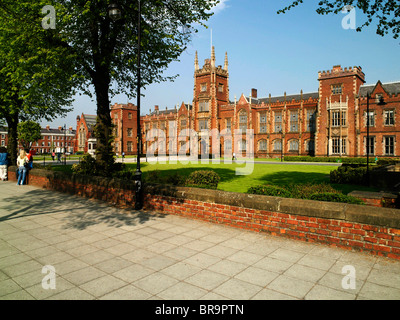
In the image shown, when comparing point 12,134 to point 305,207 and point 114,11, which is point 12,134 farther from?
point 305,207

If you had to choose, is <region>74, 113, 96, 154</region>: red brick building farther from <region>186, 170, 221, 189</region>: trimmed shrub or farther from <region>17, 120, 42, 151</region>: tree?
<region>186, 170, 221, 189</region>: trimmed shrub

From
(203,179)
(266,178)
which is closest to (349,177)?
(266,178)

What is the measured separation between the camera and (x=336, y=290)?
4156 millimetres

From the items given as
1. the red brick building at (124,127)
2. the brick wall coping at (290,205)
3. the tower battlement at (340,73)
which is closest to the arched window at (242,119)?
the tower battlement at (340,73)

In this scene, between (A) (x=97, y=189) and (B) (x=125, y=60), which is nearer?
(A) (x=97, y=189)

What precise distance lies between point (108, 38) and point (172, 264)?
12.7m

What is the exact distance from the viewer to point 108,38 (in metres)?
13.9

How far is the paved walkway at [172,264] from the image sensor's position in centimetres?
416

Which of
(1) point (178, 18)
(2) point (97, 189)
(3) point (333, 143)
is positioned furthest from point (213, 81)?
(2) point (97, 189)

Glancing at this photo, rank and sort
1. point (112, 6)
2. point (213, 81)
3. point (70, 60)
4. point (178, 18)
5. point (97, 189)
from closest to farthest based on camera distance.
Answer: point (112, 6)
point (97, 189)
point (70, 60)
point (178, 18)
point (213, 81)

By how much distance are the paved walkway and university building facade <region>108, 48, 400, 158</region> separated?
39.5 meters
